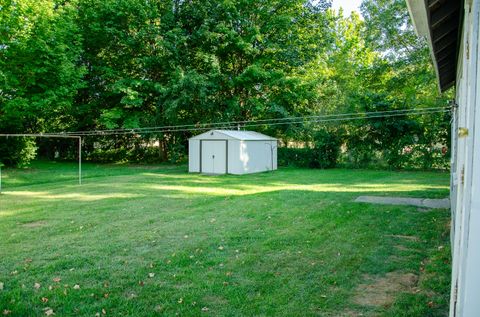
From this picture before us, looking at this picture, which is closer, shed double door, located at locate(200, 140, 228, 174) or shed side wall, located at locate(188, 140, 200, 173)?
shed double door, located at locate(200, 140, 228, 174)

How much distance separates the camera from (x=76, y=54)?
19.9 meters

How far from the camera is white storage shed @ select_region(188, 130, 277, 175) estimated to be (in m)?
16.1

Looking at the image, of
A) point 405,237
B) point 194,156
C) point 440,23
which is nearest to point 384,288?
point 405,237

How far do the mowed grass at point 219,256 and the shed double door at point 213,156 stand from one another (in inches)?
279

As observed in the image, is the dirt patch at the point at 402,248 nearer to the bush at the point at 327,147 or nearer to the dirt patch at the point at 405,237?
the dirt patch at the point at 405,237

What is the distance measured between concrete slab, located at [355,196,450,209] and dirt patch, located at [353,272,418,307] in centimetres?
430

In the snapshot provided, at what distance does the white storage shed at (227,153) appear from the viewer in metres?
16.1

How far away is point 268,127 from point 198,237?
16.5 m

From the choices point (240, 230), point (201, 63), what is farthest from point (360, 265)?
point (201, 63)

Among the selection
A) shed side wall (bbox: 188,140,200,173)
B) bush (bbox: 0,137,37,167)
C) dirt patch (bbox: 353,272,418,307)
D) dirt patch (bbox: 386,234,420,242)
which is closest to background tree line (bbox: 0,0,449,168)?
bush (bbox: 0,137,37,167)

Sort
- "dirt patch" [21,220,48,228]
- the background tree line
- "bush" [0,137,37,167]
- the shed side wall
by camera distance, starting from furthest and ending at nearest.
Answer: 1. "bush" [0,137,37,167]
2. the background tree line
3. the shed side wall
4. "dirt patch" [21,220,48,228]

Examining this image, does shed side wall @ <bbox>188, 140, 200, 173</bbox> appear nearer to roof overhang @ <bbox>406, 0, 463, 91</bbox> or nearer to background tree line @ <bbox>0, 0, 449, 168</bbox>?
background tree line @ <bbox>0, 0, 449, 168</bbox>

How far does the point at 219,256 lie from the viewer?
4820 millimetres

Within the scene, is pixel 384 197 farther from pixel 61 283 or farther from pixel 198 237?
pixel 61 283
